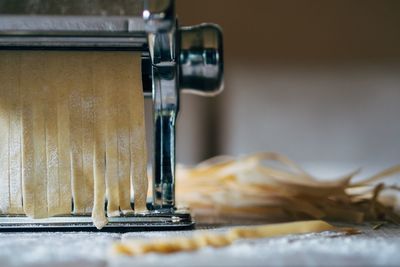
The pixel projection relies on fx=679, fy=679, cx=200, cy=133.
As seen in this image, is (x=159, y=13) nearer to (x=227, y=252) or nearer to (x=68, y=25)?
Result: (x=68, y=25)

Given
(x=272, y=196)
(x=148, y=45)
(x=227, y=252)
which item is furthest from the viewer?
(x=272, y=196)

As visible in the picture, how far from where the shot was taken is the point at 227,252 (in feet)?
1.40

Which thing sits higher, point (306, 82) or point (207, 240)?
point (306, 82)

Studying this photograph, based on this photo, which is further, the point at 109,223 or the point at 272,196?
the point at 272,196

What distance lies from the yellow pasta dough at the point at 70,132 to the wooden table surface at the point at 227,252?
46 mm

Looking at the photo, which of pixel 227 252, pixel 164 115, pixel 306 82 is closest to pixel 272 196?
pixel 164 115

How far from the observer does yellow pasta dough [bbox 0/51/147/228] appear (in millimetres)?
552

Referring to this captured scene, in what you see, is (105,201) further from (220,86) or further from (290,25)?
(290,25)

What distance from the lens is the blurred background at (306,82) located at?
6.19ft

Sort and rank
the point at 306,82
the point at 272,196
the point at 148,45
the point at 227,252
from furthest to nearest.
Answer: the point at 306,82
the point at 272,196
the point at 148,45
the point at 227,252

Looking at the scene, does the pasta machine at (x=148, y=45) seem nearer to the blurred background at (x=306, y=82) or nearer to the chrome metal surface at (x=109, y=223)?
the chrome metal surface at (x=109, y=223)

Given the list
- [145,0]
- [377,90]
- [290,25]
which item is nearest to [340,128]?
[377,90]

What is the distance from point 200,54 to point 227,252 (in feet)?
0.68

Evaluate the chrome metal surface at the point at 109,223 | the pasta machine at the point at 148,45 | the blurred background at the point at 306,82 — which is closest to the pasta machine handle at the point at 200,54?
the pasta machine at the point at 148,45
